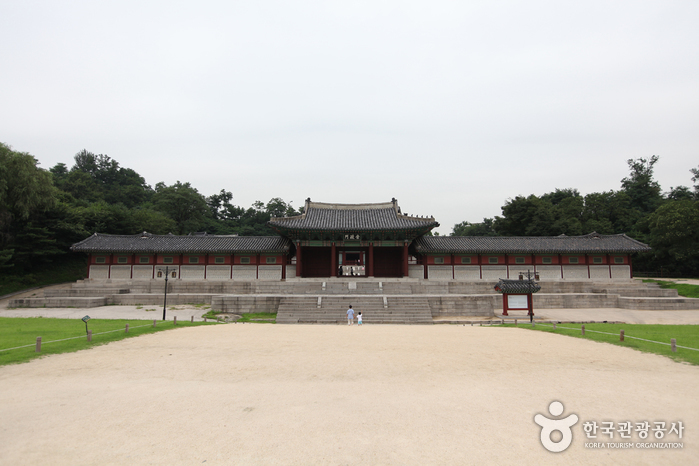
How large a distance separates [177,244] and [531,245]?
108ft

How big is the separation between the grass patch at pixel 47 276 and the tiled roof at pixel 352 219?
72.1ft

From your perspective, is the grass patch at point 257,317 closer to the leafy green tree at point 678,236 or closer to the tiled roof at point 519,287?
the tiled roof at point 519,287

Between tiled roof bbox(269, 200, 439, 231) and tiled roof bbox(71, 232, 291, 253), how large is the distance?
2.75 meters

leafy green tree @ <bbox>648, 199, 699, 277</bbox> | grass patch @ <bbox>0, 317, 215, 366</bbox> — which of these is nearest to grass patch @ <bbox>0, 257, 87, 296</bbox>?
grass patch @ <bbox>0, 317, 215, 366</bbox>

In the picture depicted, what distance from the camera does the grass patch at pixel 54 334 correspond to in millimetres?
10398

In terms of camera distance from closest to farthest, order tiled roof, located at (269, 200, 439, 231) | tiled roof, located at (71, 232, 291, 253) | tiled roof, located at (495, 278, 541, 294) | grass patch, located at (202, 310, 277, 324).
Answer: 1. grass patch, located at (202, 310, 277, 324)
2. tiled roof, located at (495, 278, 541, 294)
3. tiled roof, located at (269, 200, 439, 231)
4. tiled roof, located at (71, 232, 291, 253)

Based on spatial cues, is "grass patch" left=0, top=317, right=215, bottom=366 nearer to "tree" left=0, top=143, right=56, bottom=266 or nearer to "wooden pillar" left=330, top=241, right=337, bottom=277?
"wooden pillar" left=330, top=241, right=337, bottom=277

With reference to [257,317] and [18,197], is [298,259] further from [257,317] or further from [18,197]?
[18,197]

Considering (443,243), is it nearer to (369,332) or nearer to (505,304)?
(505,304)

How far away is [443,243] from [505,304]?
1160 centimetres

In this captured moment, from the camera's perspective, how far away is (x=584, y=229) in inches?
2104

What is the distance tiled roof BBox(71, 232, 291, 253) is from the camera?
1225 inches

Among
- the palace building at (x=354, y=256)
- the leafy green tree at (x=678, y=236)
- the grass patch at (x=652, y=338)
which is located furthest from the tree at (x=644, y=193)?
the grass patch at (x=652, y=338)

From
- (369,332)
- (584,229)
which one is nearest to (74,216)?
(369,332)
